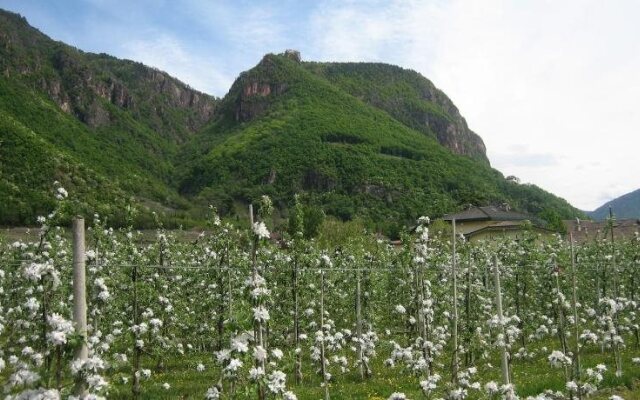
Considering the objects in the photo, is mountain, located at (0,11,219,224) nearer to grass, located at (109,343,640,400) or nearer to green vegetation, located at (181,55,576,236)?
green vegetation, located at (181,55,576,236)

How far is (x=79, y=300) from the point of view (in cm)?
585

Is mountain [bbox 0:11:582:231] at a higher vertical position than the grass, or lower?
higher

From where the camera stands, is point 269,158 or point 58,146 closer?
point 58,146

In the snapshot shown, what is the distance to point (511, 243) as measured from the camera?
21719 millimetres

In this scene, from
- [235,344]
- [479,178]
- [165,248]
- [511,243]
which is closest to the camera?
[235,344]

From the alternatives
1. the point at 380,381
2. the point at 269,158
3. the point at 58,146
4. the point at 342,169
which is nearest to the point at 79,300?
the point at 380,381

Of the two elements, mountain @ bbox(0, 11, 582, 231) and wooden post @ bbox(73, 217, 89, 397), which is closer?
Result: wooden post @ bbox(73, 217, 89, 397)

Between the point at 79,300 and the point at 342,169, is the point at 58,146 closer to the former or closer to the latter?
the point at 342,169

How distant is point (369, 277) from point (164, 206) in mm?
120644

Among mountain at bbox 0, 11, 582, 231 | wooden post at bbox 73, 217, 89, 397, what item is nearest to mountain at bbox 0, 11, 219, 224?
mountain at bbox 0, 11, 582, 231

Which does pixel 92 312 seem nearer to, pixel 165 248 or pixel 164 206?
pixel 165 248

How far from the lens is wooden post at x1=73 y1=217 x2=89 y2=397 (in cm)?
558

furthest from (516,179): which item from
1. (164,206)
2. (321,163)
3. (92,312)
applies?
(92,312)

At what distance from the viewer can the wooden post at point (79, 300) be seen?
18.3ft
